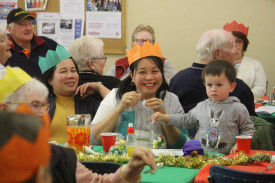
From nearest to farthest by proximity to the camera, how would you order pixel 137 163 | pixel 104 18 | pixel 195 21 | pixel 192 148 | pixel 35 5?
pixel 137 163
pixel 192 148
pixel 195 21
pixel 104 18
pixel 35 5

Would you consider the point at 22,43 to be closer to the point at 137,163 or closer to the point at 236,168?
the point at 236,168

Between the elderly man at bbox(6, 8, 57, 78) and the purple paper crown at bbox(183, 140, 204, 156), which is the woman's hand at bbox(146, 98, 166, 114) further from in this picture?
the elderly man at bbox(6, 8, 57, 78)

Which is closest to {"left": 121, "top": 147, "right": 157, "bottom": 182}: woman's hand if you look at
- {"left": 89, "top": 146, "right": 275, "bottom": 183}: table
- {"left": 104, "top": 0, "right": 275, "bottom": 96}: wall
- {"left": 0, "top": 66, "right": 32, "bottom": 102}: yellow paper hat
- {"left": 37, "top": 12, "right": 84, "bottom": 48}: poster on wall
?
{"left": 89, "top": 146, "right": 275, "bottom": 183}: table

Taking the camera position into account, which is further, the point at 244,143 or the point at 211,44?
the point at 211,44

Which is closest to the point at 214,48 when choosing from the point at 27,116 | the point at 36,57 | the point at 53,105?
the point at 53,105

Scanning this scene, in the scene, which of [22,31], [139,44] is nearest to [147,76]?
[139,44]

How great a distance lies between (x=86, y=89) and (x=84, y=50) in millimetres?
488

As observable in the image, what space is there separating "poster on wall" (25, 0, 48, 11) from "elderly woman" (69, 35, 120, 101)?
2.95 metres

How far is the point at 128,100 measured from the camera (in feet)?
9.25

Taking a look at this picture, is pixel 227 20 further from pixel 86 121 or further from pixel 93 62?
pixel 86 121

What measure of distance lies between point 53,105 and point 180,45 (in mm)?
3393

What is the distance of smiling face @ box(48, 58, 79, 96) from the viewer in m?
3.23

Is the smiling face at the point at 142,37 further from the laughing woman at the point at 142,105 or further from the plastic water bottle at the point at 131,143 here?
the plastic water bottle at the point at 131,143

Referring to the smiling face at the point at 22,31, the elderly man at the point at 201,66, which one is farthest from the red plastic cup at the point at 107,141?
the smiling face at the point at 22,31
